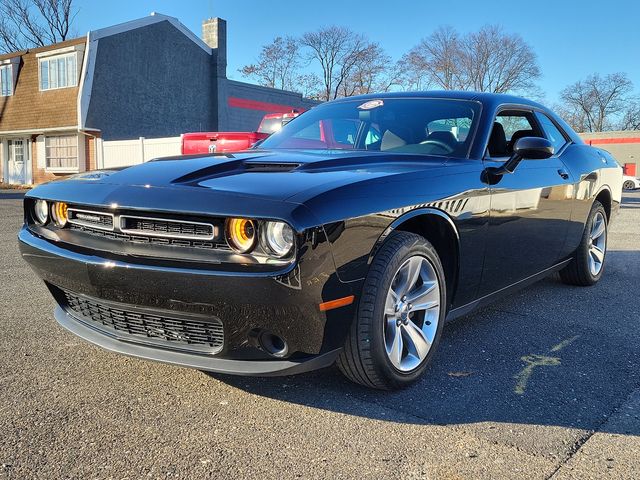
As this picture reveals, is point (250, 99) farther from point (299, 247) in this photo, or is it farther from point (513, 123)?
point (299, 247)

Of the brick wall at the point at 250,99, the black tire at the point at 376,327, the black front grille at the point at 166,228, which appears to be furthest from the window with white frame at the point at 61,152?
the black tire at the point at 376,327

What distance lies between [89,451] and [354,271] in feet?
4.03

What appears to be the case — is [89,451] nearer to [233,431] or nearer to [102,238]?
[233,431]

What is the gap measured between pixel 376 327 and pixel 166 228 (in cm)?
98

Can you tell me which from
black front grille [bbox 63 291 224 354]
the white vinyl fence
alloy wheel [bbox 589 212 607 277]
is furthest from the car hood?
the white vinyl fence

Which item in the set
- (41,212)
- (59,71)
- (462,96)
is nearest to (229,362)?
(41,212)

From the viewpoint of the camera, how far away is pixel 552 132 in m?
4.52

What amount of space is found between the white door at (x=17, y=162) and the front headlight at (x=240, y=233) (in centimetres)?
2643

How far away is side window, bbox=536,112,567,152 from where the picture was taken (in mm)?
4391

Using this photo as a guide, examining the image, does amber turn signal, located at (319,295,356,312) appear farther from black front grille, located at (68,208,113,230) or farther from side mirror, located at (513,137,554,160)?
side mirror, located at (513,137,554,160)

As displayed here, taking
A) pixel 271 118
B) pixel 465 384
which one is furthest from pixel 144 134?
pixel 465 384

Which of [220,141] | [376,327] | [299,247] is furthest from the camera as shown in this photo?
[220,141]

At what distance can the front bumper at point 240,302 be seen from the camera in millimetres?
2162

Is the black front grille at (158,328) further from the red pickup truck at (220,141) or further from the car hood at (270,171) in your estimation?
the red pickup truck at (220,141)
